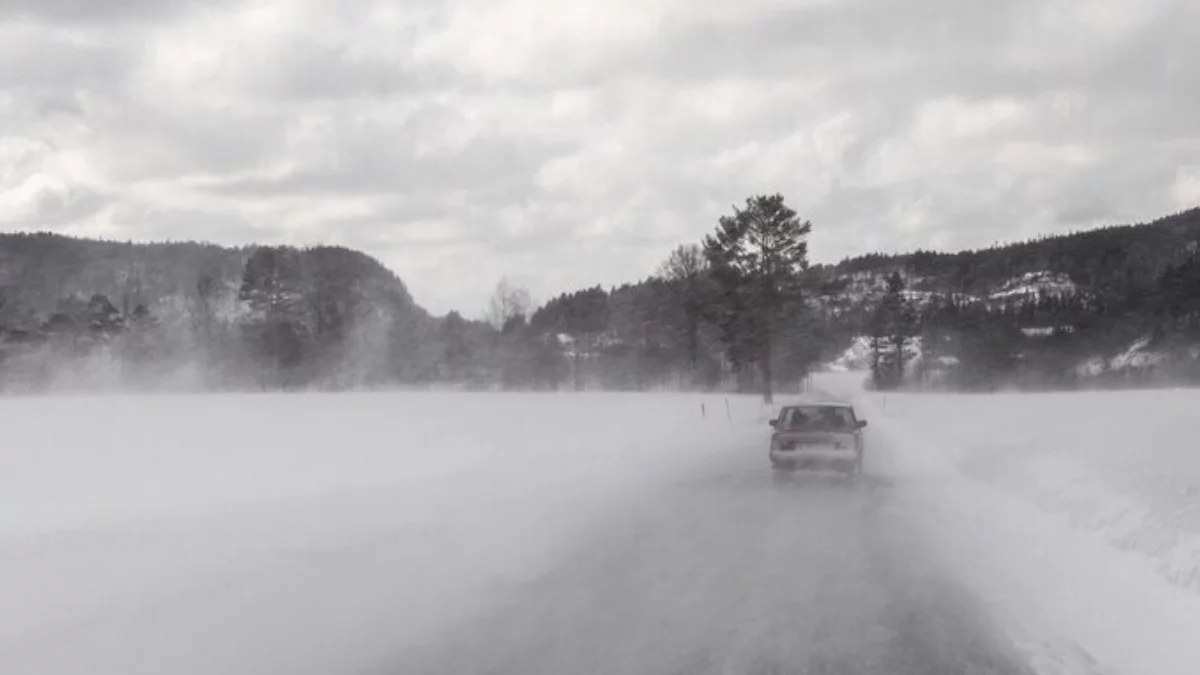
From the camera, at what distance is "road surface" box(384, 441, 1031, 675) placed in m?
6.82

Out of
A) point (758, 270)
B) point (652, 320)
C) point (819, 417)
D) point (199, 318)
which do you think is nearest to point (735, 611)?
point (819, 417)

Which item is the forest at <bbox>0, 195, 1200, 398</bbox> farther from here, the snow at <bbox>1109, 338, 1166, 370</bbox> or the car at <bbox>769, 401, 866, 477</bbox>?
the car at <bbox>769, 401, 866, 477</bbox>

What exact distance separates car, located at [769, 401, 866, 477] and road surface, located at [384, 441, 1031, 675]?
19.7 feet

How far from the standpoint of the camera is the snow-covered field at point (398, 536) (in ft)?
24.4

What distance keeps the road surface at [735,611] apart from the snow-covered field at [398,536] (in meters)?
0.36

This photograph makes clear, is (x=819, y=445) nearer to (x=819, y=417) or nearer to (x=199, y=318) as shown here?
(x=819, y=417)

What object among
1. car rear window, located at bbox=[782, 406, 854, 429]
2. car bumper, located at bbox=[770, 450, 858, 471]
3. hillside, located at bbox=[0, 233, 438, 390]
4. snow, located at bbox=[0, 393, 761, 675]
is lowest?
car bumper, located at bbox=[770, 450, 858, 471]

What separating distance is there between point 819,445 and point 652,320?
83157 mm

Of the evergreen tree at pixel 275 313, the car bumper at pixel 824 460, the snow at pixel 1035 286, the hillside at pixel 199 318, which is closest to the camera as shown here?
the car bumper at pixel 824 460

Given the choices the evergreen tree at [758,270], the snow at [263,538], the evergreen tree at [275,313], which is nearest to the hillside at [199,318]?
the evergreen tree at [275,313]

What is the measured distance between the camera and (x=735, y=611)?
27.7 ft

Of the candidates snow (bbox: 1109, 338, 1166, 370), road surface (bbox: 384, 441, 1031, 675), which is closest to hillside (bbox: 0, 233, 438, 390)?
snow (bbox: 1109, 338, 1166, 370)

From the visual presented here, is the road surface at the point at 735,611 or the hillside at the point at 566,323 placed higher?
the hillside at the point at 566,323

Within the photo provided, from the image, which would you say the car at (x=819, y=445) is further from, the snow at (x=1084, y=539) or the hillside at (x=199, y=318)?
the hillside at (x=199, y=318)
